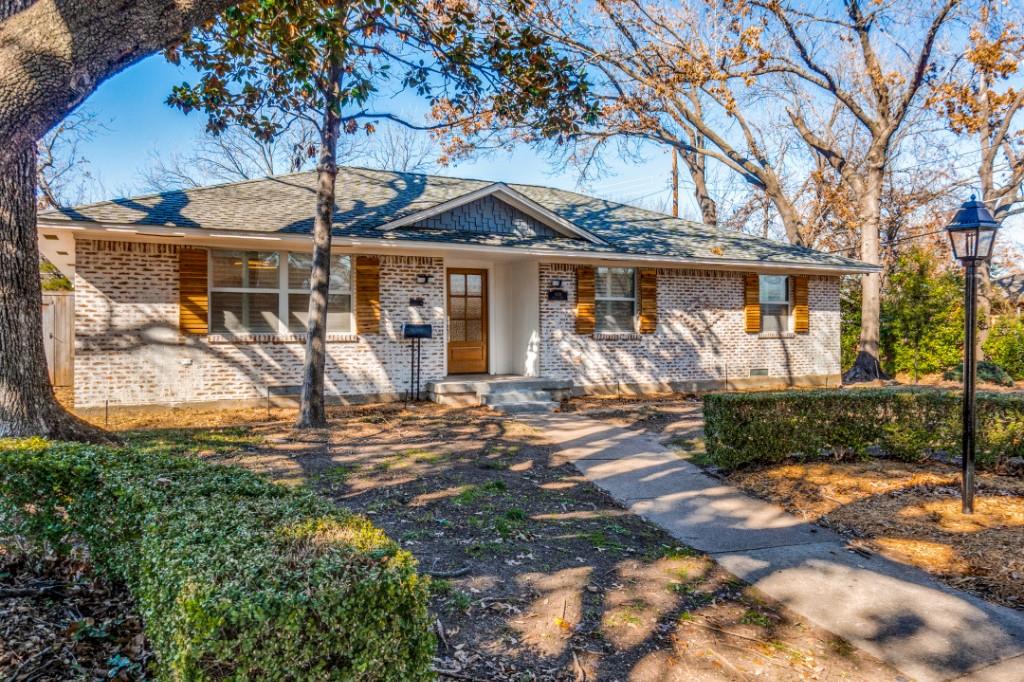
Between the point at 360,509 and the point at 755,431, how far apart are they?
414 cm

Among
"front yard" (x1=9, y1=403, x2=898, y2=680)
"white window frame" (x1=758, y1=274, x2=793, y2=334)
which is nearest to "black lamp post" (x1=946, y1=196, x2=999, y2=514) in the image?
"front yard" (x1=9, y1=403, x2=898, y2=680)

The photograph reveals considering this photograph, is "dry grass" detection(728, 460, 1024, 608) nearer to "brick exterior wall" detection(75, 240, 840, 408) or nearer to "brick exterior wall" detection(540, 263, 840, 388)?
"brick exterior wall" detection(540, 263, 840, 388)

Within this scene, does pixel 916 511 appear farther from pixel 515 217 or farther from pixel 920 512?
pixel 515 217

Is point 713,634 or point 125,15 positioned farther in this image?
point 125,15

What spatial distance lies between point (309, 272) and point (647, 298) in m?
6.92

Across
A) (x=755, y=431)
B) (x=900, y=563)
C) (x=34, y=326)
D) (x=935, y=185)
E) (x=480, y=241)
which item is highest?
(x=935, y=185)

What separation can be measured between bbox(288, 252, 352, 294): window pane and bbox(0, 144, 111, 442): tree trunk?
5.13 meters

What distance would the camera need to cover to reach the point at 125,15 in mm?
4035

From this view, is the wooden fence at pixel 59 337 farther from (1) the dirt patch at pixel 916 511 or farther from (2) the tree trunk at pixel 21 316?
(1) the dirt patch at pixel 916 511

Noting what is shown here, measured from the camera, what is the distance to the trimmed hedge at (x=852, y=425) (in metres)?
6.45

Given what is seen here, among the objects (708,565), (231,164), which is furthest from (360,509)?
(231,164)

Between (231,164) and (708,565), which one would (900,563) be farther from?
(231,164)

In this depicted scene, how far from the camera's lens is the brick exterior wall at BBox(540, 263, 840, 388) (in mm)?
12383

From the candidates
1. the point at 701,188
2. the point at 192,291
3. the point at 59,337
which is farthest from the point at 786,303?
the point at 59,337
